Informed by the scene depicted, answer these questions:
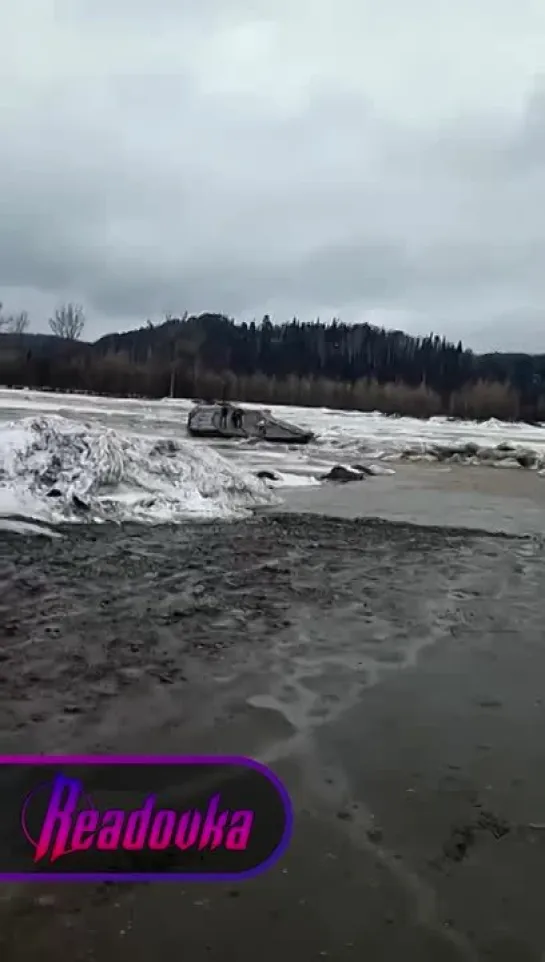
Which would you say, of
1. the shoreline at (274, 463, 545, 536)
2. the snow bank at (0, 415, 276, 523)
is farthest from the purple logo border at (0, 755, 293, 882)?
the shoreline at (274, 463, 545, 536)

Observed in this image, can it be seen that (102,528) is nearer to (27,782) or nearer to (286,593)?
(286,593)

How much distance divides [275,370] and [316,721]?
423 ft

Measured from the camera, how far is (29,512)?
979 cm

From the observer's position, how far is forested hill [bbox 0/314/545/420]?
80.6 m

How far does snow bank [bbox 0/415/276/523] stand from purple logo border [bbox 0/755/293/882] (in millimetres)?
6900

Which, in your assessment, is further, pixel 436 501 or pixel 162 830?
pixel 436 501

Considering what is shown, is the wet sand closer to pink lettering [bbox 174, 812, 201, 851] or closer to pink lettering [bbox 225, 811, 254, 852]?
pink lettering [bbox 225, 811, 254, 852]

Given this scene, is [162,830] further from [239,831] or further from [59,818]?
[59,818]

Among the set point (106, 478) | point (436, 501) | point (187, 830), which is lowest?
point (187, 830)

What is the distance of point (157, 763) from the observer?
3186 millimetres

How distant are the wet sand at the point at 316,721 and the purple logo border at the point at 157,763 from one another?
0.16 feet

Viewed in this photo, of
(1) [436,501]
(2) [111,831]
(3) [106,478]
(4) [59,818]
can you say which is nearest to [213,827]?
(2) [111,831]

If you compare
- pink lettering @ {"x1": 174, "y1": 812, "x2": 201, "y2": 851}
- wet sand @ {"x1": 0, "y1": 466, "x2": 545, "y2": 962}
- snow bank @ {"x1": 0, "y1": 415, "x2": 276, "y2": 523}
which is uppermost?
snow bank @ {"x1": 0, "y1": 415, "x2": 276, "y2": 523}

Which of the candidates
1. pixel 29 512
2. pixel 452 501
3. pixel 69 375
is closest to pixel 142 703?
pixel 29 512
